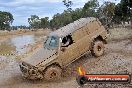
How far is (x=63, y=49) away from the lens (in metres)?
15.0

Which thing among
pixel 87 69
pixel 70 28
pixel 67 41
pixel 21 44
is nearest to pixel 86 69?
pixel 87 69

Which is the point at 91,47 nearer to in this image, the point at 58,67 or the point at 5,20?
the point at 58,67

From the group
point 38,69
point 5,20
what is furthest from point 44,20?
point 38,69

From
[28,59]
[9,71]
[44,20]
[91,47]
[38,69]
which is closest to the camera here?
[38,69]

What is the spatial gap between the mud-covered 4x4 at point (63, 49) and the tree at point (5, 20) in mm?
119274

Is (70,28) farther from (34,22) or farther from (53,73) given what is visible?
(34,22)

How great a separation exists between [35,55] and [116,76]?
8.26 m

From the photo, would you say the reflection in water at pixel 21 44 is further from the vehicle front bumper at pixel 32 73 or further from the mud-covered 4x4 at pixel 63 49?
the vehicle front bumper at pixel 32 73

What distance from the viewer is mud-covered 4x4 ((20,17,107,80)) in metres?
14.3

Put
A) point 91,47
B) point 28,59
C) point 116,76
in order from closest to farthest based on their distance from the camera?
point 116,76, point 28,59, point 91,47

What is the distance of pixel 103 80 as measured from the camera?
23.9ft

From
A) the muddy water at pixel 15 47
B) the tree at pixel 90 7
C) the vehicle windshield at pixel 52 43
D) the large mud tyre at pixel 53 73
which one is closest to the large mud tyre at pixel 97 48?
the vehicle windshield at pixel 52 43

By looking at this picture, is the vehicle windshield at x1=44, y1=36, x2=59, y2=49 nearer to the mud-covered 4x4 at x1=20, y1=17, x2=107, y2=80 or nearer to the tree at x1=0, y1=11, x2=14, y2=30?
the mud-covered 4x4 at x1=20, y1=17, x2=107, y2=80

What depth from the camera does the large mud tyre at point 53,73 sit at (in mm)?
14344
